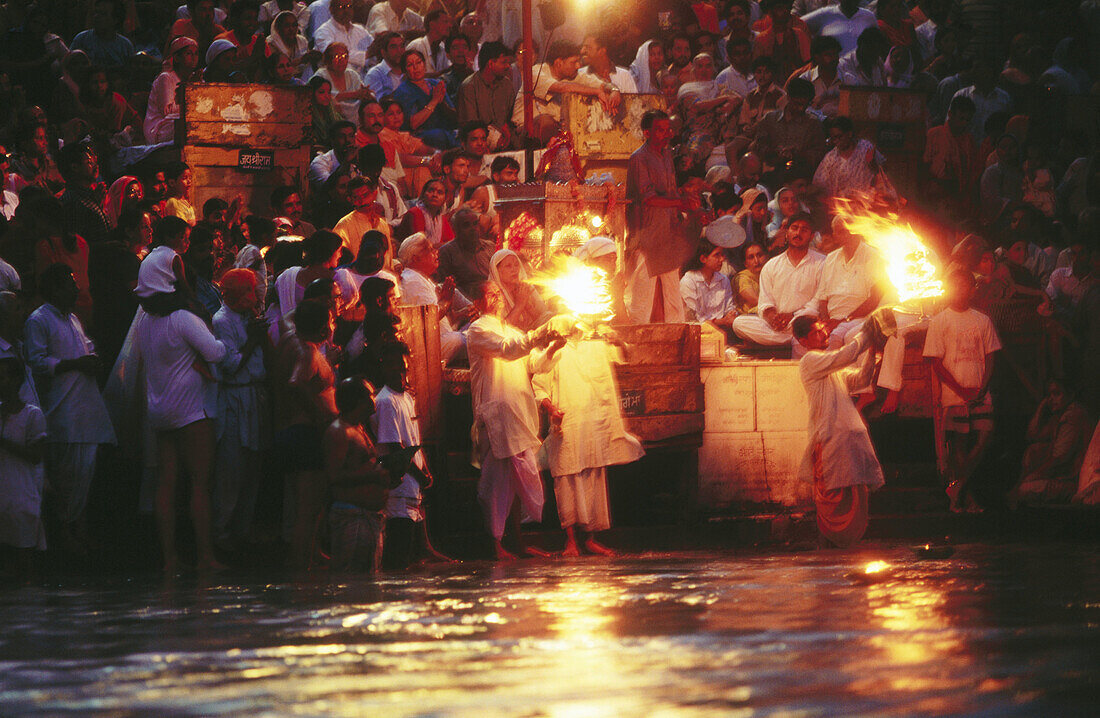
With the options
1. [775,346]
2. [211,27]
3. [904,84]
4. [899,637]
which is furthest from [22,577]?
[904,84]

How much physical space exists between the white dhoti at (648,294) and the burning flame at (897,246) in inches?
64.9

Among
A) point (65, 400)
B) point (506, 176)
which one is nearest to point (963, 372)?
point (506, 176)

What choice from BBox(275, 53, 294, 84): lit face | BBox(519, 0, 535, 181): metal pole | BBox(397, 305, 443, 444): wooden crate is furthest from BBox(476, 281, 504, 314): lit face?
BBox(275, 53, 294, 84): lit face

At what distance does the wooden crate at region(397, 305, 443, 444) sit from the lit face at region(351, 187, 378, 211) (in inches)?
52.6

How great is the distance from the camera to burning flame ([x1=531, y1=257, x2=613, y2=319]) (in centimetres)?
1078

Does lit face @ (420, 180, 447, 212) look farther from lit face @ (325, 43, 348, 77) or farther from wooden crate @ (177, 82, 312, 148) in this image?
lit face @ (325, 43, 348, 77)

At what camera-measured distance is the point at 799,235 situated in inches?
521

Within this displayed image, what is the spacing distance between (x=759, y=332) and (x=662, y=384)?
2.19 metres

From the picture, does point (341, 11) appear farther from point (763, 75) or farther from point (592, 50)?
point (763, 75)

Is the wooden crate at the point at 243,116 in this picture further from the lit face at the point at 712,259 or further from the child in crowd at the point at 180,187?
the lit face at the point at 712,259

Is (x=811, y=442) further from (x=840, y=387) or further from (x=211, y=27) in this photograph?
(x=211, y=27)

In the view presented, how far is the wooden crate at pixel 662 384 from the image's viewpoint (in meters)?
11.3

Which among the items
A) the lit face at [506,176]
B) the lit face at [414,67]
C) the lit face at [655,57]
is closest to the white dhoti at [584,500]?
the lit face at [506,176]

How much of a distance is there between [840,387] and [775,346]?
242cm
